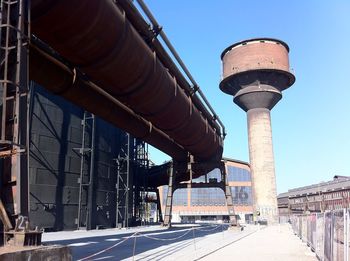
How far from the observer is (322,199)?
55.4m

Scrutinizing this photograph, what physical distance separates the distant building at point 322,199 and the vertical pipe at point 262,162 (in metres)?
10.1

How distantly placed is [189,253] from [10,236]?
7.77 metres

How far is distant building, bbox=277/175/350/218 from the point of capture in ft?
166

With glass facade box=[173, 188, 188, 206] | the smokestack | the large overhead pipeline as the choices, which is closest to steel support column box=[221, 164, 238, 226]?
the large overhead pipeline

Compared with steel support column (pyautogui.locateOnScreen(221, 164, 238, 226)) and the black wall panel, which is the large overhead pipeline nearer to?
the black wall panel

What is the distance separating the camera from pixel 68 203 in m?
23.9

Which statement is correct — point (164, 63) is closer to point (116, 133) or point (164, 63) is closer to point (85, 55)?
point (85, 55)

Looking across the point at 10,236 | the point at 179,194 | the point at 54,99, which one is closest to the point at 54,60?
the point at 10,236

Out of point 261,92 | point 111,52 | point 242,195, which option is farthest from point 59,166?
point 242,195

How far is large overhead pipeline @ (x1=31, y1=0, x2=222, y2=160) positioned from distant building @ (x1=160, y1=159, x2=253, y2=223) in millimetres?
56063

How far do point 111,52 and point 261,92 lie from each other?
4109cm

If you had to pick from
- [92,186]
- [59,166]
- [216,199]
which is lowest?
[216,199]

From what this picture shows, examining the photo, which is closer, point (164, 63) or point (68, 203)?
point (164, 63)

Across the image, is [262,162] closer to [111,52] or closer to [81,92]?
[81,92]
